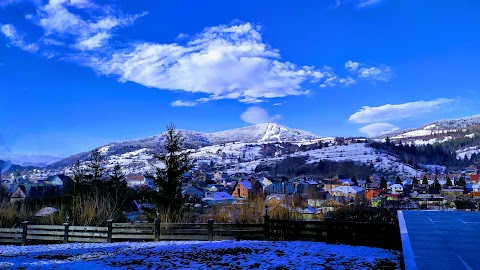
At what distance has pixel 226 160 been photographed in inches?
7844

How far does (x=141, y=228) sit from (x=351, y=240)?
27.8 ft

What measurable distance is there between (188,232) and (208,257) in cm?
434

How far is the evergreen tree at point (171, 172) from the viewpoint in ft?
61.7

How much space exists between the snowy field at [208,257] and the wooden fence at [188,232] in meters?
0.85

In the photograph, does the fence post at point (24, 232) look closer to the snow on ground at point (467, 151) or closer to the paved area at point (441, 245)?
the paved area at point (441, 245)

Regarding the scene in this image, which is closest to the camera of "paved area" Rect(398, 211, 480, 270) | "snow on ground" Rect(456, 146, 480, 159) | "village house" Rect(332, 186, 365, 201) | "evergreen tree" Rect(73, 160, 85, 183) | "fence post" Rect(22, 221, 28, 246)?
"paved area" Rect(398, 211, 480, 270)

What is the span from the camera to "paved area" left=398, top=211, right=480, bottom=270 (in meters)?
4.25

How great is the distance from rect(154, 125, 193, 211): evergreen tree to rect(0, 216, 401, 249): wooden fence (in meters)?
3.54

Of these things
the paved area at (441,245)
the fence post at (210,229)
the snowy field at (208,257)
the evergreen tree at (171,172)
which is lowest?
the snowy field at (208,257)

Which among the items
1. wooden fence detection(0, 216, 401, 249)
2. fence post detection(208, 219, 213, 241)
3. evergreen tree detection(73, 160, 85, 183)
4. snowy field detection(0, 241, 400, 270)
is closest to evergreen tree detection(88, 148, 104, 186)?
evergreen tree detection(73, 160, 85, 183)

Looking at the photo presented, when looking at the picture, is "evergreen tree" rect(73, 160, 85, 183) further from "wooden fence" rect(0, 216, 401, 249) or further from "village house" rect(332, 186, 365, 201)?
"village house" rect(332, 186, 365, 201)

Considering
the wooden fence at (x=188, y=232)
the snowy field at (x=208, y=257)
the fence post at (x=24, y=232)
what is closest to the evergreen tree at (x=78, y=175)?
the wooden fence at (x=188, y=232)

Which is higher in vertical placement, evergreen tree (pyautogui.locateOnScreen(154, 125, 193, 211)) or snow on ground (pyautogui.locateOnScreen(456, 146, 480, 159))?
snow on ground (pyautogui.locateOnScreen(456, 146, 480, 159))

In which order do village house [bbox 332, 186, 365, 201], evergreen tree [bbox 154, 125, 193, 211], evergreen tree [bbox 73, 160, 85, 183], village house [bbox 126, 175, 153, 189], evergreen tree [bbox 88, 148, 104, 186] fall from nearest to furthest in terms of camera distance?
evergreen tree [bbox 154, 125, 193, 211], village house [bbox 126, 175, 153, 189], village house [bbox 332, 186, 365, 201], evergreen tree [bbox 73, 160, 85, 183], evergreen tree [bbox 88, 148, 104, 186]
